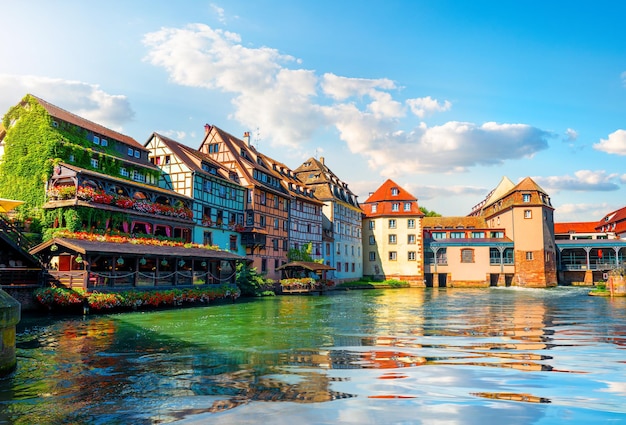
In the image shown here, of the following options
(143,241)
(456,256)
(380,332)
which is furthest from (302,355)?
(456,256)

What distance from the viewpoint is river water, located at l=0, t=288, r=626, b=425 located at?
766 cm

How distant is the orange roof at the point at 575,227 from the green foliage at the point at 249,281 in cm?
6248

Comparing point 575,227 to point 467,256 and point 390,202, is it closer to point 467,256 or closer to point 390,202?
point 467,256

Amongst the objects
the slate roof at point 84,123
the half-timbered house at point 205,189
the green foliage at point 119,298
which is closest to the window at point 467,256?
the half-timbered house at point 205,189

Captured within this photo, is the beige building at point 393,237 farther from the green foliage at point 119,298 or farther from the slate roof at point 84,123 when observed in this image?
the green foliage at point 119,298

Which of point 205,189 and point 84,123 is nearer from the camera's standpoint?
point 84,123

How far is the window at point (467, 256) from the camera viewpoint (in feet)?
228

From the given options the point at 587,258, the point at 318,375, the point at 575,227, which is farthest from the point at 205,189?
the point at 575,227

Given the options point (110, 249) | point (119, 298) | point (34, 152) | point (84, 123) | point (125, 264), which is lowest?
point (119, 298)

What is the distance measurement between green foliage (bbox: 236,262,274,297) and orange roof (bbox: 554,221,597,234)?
62480mm

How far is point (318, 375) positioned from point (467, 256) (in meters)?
62.8

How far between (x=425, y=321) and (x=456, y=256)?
49548mm

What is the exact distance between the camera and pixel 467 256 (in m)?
69.7

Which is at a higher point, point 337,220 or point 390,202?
point 390,202
